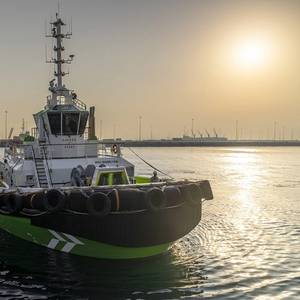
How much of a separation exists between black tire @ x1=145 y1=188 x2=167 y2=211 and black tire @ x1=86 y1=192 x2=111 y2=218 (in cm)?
112

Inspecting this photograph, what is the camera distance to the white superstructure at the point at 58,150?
16312mm

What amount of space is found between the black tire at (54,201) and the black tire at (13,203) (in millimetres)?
1157

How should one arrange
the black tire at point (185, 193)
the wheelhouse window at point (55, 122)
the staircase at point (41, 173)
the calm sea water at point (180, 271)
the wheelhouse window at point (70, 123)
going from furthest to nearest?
the wheelhouse window at point (70, 123)
the wheelhouse window at point (55, 122)
the staircase at point (41, 173)
the black tire at point (185, 193)
the calm sea water at point (180, 271)

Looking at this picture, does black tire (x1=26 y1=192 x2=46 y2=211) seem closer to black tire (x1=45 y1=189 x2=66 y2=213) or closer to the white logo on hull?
black tire (x1=45 y1=189 x2=66 y2=213)

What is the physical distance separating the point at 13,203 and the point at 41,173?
3.31 meters

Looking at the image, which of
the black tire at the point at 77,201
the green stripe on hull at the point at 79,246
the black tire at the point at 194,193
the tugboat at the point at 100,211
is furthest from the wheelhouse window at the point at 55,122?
the black tire at the point at 194,193

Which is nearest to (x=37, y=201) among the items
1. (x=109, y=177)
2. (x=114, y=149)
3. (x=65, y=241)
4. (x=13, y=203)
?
(x=13, y=203)

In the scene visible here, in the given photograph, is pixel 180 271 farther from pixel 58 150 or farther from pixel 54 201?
pixel 58 150

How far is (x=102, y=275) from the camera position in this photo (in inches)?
477

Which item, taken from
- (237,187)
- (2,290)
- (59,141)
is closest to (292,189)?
(237,187)

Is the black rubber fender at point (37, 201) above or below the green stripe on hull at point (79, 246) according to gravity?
above

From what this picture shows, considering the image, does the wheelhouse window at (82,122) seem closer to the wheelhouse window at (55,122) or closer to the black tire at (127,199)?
the wheelhouse window at (55,122)

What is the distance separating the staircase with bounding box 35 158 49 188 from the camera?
52.0 feet

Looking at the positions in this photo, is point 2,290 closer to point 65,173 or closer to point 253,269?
point 65,173
